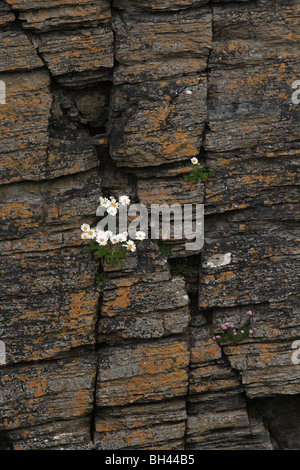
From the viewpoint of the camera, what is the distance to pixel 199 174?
7.38 meters

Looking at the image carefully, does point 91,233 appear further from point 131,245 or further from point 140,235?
point 140,235

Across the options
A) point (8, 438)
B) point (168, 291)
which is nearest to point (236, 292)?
point (168, 291)

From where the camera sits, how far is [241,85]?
23.8ft

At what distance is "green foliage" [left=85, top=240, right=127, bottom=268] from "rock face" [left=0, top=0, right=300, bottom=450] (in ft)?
0.40

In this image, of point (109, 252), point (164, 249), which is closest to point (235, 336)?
point (164, 249)

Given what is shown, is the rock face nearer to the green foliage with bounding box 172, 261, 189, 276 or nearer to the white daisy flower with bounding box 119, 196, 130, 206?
the green foliage with bounding box 172, 261, 189, 276

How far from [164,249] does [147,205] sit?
2.39 feet

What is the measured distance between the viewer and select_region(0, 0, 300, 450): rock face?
6.93 m

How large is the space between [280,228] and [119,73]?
336 cm

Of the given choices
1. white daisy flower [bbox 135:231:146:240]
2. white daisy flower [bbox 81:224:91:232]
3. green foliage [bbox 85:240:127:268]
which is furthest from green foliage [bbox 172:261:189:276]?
white daisy flower [bbox 81:224:91:232]

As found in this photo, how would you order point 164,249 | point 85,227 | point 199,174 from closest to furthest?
point 85,227 → point 199,174 → point 164,249

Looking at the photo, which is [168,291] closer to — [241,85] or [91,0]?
[241,85]

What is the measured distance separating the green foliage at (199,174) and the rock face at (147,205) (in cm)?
11
